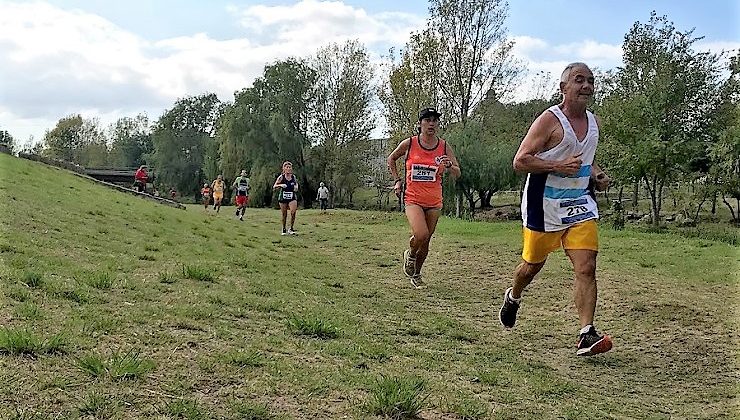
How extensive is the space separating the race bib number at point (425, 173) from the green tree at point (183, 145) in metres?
57.3

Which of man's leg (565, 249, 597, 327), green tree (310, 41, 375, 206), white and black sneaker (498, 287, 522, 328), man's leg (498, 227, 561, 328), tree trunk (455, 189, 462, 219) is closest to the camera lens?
man's leg (565, 249, 597, 327)

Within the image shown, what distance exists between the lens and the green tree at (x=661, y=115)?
2409 cm

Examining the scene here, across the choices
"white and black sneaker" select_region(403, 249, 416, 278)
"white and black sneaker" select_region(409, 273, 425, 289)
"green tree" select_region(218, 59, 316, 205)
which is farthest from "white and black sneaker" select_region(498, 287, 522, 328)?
"green tree" select_region(218, 59, 316, 205)

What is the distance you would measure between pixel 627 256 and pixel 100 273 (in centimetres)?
851

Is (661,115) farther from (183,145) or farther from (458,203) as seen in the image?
(183,145)

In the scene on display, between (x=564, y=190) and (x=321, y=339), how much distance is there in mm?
2086

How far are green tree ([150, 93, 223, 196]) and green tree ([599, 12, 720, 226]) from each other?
42701mm

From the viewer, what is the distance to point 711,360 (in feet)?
15.8

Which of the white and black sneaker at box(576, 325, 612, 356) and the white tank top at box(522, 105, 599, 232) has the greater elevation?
the white tank top at box(522, 105, 599, 232)

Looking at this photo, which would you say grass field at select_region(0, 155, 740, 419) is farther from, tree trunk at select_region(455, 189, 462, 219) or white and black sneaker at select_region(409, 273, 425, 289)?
tree trunk at select_region(455, 189, 462, 219)

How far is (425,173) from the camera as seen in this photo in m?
8.16

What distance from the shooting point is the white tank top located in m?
5.00

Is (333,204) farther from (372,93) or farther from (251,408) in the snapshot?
(251,408)

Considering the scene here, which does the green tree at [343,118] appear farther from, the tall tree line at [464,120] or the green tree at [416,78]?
the green tree at [416,78]
